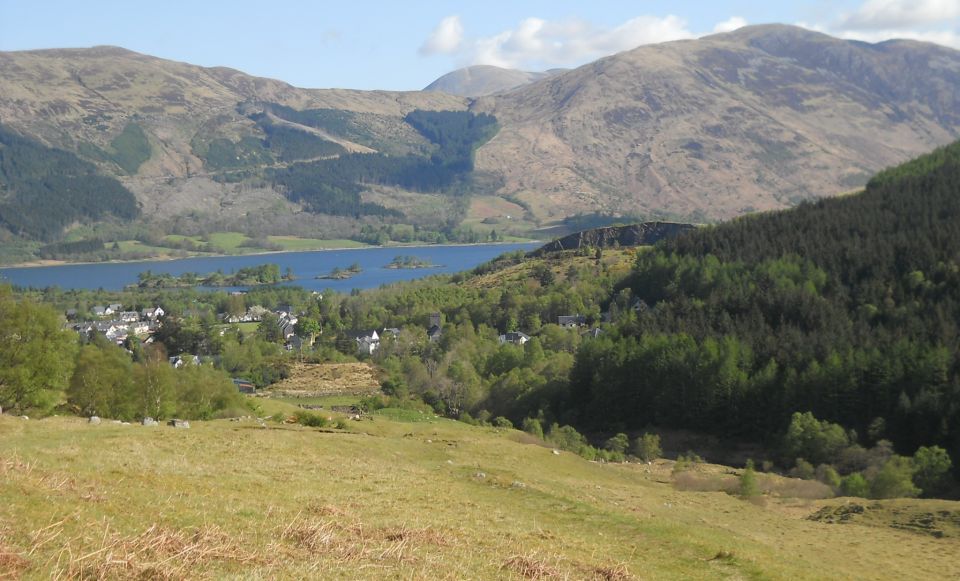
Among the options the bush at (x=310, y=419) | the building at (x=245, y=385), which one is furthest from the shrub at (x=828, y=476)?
the building at (x=245, y=385)

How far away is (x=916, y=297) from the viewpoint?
95750 millimetres

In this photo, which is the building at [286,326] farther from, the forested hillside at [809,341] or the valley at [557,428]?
the forested hillside at [809,341]

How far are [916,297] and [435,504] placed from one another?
8457cm

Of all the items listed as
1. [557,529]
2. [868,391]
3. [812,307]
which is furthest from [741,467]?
[557,529]

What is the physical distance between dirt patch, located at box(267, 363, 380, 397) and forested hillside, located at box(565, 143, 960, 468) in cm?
3415

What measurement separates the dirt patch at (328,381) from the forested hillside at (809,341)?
112ft

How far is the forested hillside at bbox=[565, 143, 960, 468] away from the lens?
76.9m

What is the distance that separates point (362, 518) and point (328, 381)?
107 meters

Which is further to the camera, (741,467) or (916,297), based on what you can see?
(916,297)

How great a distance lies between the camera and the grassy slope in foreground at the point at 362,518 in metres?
15.6

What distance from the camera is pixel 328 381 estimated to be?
126 meters

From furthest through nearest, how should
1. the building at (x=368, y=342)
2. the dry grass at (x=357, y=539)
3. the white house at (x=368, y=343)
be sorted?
1. the white house at (x=368, y=343)
2. the building at (x=368, y=342)
3. the dry grass at (x=357, y=539)

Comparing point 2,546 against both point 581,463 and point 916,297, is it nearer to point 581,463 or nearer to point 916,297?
point 581,463

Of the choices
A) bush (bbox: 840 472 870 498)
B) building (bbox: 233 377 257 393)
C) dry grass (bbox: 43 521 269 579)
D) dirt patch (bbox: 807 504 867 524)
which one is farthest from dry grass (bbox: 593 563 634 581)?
building (bbox: 233 377 257 393)
